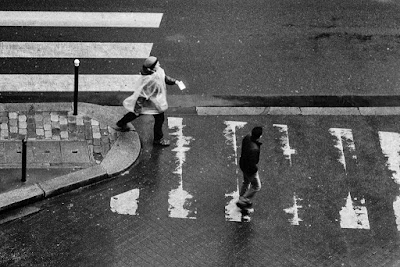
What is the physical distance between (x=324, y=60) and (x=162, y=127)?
3.72 metres

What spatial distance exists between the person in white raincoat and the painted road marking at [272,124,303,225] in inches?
82.3

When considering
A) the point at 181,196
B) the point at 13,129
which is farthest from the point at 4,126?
the point at 181,196

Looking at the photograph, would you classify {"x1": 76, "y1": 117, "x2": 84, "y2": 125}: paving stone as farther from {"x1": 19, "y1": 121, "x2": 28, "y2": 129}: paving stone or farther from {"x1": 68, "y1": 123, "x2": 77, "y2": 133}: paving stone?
{"x1": 19, "y1": 121, "x2": 28, "y2": 129}: paving stone

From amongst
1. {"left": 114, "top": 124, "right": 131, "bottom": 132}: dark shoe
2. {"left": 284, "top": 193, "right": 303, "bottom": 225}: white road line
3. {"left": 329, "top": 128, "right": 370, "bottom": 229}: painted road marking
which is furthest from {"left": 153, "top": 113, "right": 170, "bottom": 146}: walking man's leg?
{"left": 329, "top": 128, "right": 370, "bottom": 229}: painted road marking

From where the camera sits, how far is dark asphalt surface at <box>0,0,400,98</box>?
56.8 feet

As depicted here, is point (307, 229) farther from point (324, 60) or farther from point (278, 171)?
point (324, 60)

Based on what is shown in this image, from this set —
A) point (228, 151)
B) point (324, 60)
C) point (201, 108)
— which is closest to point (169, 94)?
point (201, 108)

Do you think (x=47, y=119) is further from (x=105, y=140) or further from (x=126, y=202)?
(x=126, y=202)

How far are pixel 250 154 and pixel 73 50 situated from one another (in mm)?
5222

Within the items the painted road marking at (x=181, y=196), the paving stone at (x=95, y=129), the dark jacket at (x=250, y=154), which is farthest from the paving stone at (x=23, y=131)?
the dark jacket at (x=250, y=154)

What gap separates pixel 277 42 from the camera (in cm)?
1820

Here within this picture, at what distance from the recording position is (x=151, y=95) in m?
15.3

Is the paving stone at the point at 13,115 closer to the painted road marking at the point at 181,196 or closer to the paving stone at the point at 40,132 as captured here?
the paving stone at the point at 40,132

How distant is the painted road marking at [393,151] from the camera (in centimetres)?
1543
